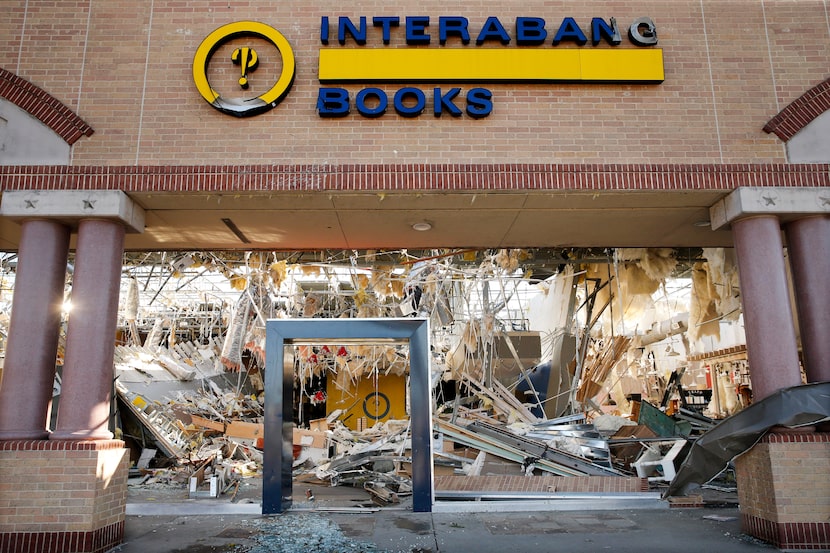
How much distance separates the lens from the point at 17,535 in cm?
751

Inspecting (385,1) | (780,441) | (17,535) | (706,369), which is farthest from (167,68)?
(706,369)

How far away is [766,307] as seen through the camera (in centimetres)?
846

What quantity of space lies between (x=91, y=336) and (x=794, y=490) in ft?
29.6

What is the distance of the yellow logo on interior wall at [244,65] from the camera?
29.2ft

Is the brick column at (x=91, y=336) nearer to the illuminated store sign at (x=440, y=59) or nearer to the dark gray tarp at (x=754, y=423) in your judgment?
the illuminated store sign at (x=440, y=59)

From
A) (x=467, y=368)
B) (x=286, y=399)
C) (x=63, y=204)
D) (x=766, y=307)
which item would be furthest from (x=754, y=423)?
(x=467, y=368)

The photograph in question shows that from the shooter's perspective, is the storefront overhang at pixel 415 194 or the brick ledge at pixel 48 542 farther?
the storefront overhang at pixel 415 194

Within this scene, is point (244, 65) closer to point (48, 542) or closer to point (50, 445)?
point (50, 445)

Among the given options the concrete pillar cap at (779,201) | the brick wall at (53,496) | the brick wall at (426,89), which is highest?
the brick wall at (426,89)

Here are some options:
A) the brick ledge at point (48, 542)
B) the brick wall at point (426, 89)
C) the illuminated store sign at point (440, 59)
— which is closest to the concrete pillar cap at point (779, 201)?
the brick wall at point (426, 89)

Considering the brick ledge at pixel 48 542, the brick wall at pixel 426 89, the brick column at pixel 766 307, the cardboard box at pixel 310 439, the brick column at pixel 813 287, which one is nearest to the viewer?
the brick ledge at pixel 48 542

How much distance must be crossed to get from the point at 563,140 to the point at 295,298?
13.0 meters

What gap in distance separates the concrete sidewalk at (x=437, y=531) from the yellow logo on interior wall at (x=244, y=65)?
18.9ft

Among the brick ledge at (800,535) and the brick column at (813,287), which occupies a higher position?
the brick column at (813,287)
